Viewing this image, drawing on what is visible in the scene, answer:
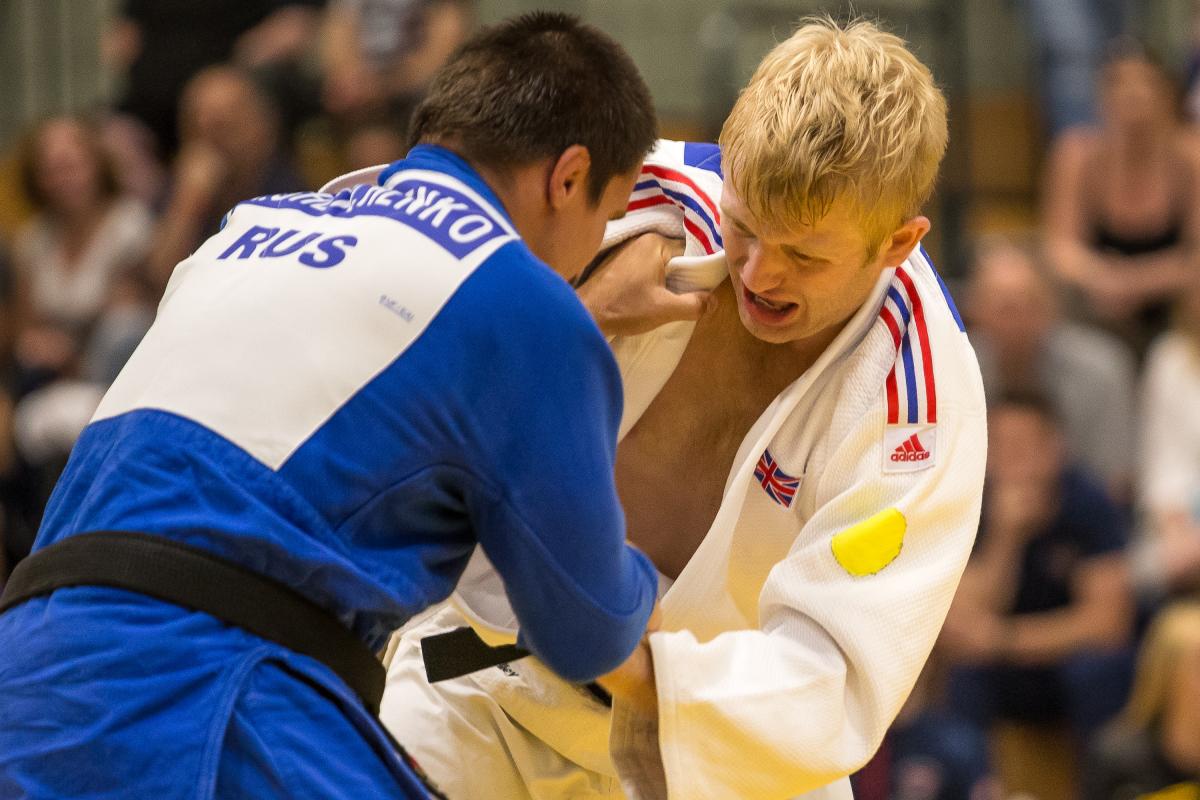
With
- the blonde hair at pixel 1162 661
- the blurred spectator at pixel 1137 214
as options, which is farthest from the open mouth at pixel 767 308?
the blurred spectator at pixel 1137 214

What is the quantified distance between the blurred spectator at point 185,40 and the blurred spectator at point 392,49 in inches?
13.2

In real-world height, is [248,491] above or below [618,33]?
above

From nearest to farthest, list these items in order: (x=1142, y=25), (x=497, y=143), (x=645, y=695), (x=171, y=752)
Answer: (x=171, y=752), (x=497, y=143), (x=645, y=695), (x=1142, y=25)

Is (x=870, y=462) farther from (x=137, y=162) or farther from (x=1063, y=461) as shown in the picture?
(x=137, y=162)

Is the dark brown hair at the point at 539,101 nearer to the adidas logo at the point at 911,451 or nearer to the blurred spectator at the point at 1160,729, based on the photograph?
the adidas logo at the point at 911,451

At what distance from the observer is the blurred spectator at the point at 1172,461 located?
5.67 metres

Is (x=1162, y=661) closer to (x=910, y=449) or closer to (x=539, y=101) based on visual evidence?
(x=910, y=449)

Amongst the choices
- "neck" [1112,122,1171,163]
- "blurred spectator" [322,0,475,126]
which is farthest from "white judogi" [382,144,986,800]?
"blurred spectator" [322,0,475,126]

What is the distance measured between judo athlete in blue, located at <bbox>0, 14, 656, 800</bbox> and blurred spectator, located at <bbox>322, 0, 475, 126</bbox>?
5.41 m

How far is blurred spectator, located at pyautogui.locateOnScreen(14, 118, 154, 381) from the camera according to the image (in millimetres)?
7836

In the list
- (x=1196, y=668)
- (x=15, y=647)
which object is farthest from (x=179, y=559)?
(x=1196, y=668)

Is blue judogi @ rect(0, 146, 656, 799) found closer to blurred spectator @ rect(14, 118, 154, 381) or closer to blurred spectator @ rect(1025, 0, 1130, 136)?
blurred spectator @ rect(1025, 0, 1130, 136)

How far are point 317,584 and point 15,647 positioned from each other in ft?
1.27

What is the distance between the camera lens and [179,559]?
6.68 ft
